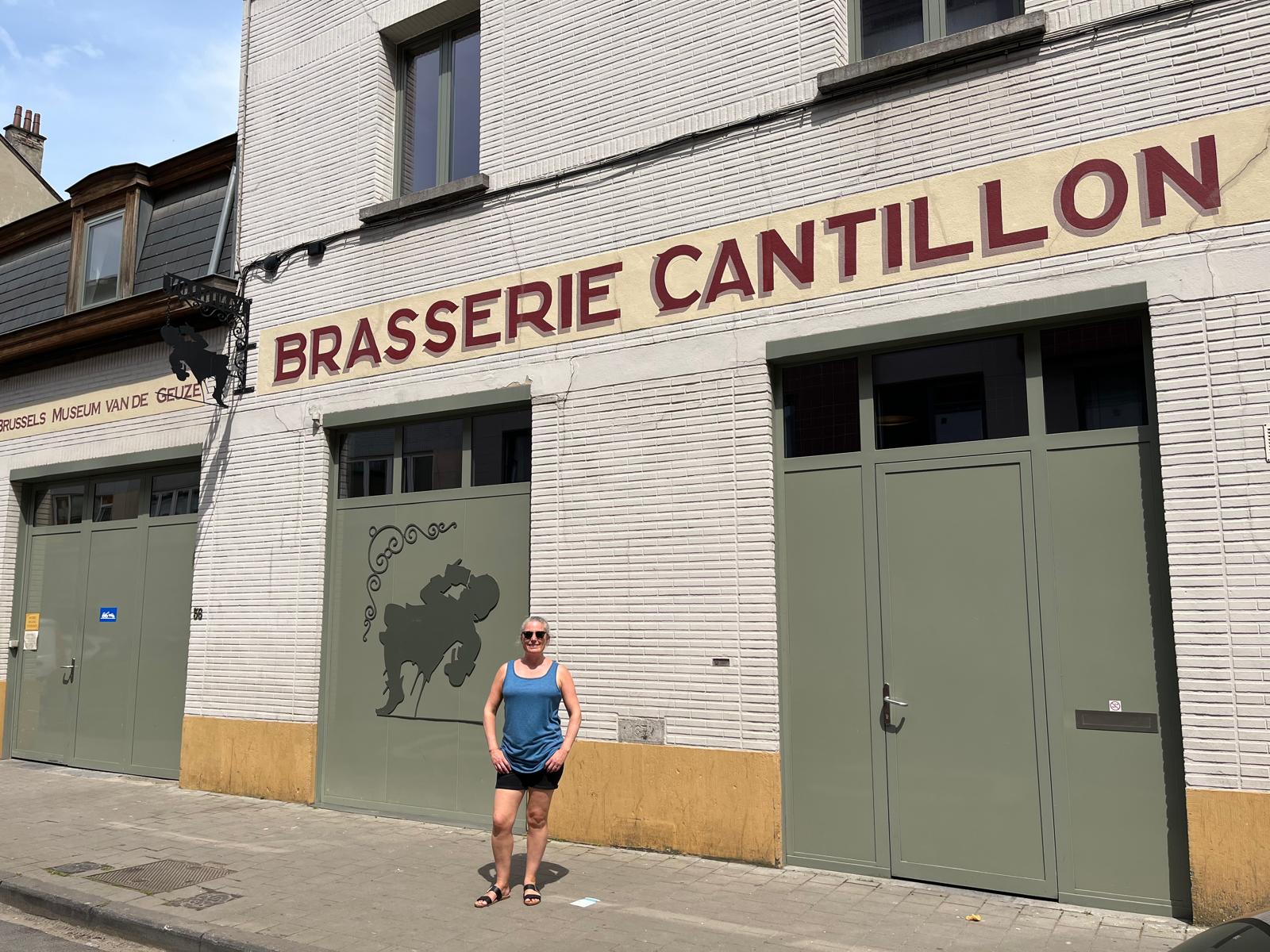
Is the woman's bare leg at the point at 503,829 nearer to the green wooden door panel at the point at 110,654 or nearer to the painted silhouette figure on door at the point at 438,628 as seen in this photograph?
the painted silhouette figure on door at the point at 438,628

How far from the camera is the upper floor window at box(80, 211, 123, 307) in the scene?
11758 mm

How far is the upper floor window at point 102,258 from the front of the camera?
1176 cm

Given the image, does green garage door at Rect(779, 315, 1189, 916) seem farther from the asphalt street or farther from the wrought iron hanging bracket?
the wrought iron hanging bracket

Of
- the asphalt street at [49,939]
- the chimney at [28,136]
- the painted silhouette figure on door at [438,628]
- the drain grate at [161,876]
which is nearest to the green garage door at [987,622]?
the painted silhouette figure on door at [438,628]

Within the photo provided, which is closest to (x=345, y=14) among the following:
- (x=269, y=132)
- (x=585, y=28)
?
(x=269, y=132)

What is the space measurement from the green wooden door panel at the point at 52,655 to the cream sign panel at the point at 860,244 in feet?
16.1

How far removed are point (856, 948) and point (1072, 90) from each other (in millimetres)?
5216

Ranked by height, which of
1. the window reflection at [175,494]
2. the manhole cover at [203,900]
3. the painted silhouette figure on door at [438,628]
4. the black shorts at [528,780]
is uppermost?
the window reflection at [175,494]

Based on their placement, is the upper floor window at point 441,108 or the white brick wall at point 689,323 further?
the upper floor window at point 441,108

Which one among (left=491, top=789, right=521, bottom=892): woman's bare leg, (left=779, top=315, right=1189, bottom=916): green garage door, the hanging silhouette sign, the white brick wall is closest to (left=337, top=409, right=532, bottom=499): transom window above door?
the white brick wall

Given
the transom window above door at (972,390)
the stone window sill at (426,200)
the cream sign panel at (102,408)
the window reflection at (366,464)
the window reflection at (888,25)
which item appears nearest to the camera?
the transom window above door at (972,390)

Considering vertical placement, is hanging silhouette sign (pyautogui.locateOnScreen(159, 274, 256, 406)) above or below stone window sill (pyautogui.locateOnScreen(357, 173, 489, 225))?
below

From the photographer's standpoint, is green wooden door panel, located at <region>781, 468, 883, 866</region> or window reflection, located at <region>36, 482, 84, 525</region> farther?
window reflection, located at <region>36, 482, 84, 525</region>

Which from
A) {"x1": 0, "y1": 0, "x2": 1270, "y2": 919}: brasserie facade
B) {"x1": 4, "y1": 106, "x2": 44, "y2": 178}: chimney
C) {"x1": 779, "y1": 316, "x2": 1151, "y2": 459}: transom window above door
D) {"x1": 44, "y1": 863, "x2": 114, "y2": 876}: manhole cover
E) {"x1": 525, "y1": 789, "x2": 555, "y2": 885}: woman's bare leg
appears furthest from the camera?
{"x1": 4, "y1": 106, "x2": 44, "y2": 178}: chimney
